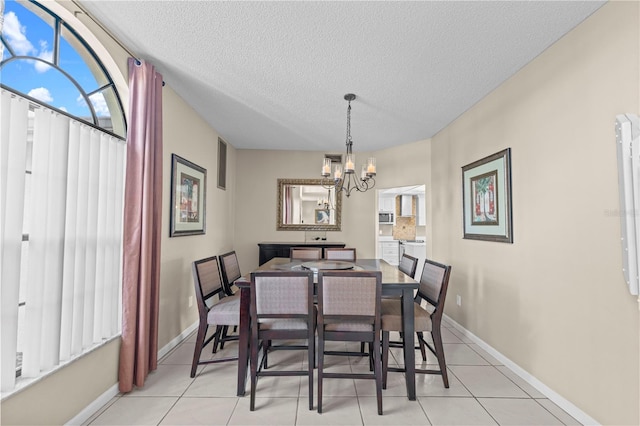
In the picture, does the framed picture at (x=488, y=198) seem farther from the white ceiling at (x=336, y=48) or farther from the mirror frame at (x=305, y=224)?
the mirror frame at (x=305, y=224)

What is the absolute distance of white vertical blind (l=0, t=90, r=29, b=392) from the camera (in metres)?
1.43

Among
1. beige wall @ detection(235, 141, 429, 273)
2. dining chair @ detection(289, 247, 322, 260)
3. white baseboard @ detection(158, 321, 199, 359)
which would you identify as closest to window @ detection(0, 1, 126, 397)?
white baseboard @ detection(158, 321, 199, 359)

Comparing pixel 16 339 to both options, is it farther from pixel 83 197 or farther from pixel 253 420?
pixel 253 420

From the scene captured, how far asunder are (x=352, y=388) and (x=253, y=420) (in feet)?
2.59

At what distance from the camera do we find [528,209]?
2477mm

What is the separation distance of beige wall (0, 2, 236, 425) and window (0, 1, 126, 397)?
0.38ft

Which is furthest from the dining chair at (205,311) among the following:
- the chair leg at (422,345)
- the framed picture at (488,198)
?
the framed picture at (488,198)

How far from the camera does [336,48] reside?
2234 millimetres

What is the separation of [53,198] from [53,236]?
22cm

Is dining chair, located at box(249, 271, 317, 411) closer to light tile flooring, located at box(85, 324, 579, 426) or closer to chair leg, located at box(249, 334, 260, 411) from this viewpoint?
chair leg, located at box(249, 334, 260, 411)

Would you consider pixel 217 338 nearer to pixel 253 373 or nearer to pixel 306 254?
pixel 253 373

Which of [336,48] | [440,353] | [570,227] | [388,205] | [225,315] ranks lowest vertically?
[440,353]

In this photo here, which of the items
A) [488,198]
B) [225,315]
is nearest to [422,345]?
[488,198]

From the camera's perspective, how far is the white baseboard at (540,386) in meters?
1.93
